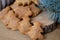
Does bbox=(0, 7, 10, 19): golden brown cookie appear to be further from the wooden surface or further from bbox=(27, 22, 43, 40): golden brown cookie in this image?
bbox=(27, 22, 43, 40): golden brown cookie

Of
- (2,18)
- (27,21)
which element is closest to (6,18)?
(2,18)

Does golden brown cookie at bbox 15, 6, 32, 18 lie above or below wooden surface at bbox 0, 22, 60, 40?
above

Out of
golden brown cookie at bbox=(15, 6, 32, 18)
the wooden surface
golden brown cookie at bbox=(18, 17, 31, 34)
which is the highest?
golden brown cookie at bbox=(15, 6, 32, 18)

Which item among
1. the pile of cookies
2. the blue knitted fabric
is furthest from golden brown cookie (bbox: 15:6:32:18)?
the blue knitted fabric

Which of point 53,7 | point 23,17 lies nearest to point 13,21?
point 23,17

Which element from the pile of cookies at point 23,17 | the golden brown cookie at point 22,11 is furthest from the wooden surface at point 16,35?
the golden brown cookie at point 22,11

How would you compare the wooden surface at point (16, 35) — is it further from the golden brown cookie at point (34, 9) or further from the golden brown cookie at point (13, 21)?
the golden brown cookie at point (34, 9)

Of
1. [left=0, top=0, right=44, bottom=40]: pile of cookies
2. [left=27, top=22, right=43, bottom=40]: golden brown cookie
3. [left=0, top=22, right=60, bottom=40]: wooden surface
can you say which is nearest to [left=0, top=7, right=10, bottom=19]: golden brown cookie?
[left=0, top=0, right=44, bottom=40]: pile of cookies

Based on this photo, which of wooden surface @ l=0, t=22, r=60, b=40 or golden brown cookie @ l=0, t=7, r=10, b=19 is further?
golden brown cookie @ l=0, t=7, r=10, b=19
